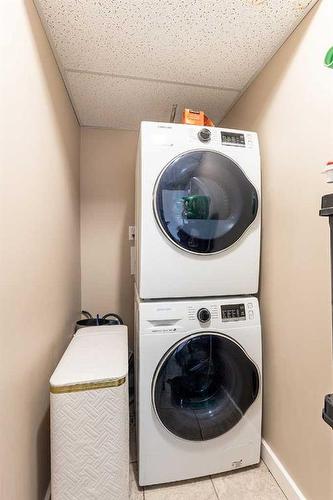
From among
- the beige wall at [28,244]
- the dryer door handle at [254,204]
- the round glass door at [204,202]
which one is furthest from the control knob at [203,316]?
the beige wall at [28,244]

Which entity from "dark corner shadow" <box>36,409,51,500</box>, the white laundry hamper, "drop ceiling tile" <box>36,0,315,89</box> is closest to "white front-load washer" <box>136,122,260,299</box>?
"drop ceiling tile" <box>36,0,315,89</box>

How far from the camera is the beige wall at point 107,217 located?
2.05 m

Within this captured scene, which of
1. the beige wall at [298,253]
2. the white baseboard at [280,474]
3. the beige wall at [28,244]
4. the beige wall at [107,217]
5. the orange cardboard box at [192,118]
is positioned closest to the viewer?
the beige wall at [28,244]

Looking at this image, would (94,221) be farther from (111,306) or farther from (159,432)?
(159,432)

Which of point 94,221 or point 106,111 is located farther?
point 94,221

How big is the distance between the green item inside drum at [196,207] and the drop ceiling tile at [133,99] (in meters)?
0.74

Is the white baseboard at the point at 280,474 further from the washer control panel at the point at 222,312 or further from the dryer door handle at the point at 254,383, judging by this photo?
A: the washer control panel at the point at 222,312

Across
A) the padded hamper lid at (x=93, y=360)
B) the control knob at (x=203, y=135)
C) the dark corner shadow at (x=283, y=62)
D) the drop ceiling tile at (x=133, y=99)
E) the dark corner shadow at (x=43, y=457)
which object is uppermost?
the drop ceiling tile at (x=133, y=99)

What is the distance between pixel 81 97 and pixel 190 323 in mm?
1501

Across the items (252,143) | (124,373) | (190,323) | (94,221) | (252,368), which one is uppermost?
(252,143)

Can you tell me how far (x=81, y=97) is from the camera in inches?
63.6

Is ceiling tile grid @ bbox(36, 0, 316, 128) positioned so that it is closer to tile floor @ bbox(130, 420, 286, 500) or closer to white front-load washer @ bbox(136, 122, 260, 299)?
white front-load washer @ bbox(136, 122, 260, 299)

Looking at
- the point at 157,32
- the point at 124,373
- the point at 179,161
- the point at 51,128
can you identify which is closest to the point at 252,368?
the point at 124,373

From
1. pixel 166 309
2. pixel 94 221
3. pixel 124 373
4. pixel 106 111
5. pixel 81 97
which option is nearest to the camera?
pixel 124 373
